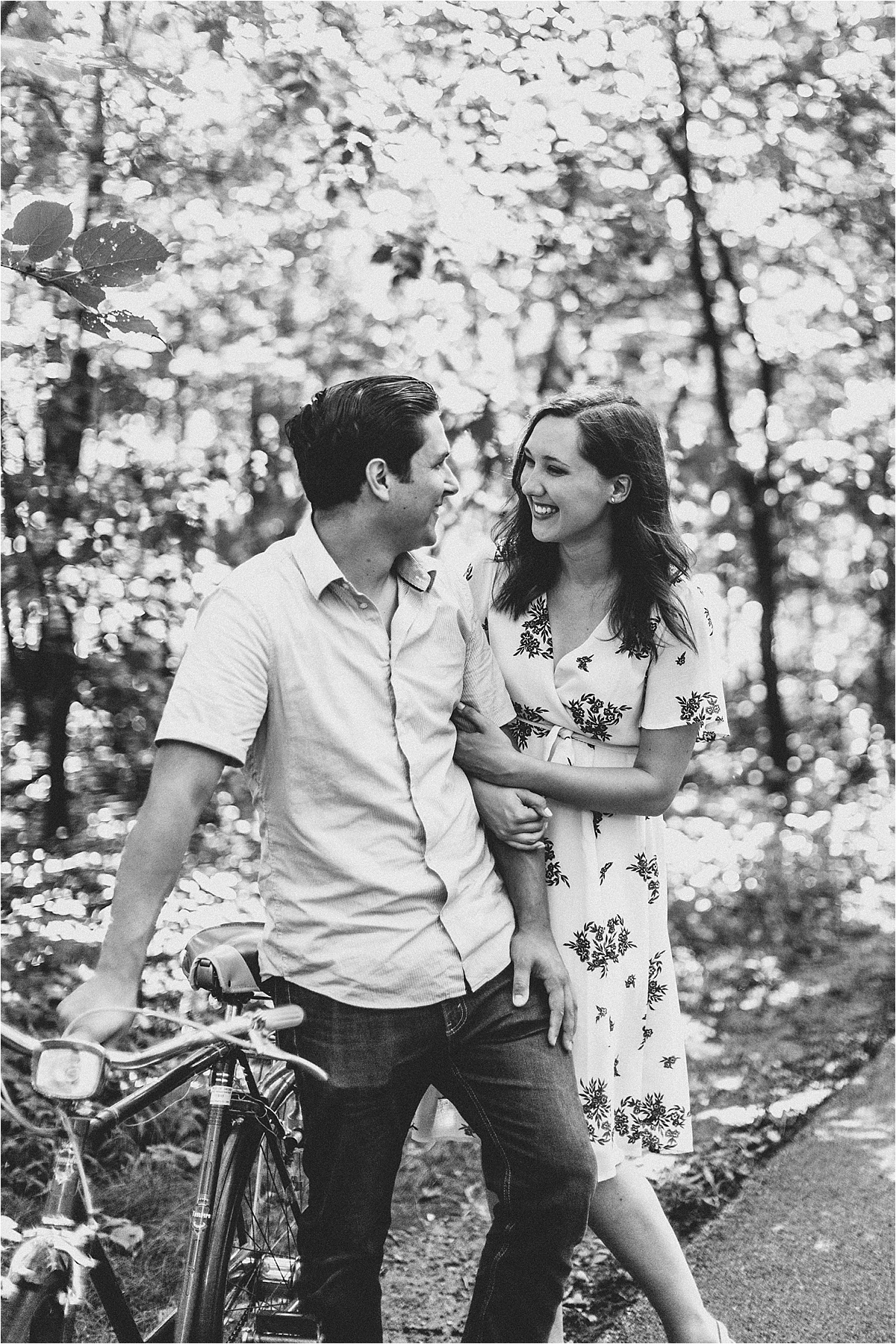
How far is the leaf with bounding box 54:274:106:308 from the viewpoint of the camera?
2.17 metres

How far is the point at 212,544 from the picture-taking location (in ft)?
16.3

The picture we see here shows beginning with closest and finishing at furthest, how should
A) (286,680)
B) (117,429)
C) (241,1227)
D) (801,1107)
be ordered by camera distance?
(286,680) < (241,1227) < (801,1107) < (117,429)

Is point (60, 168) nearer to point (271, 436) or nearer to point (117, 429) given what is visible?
point (117, 429)

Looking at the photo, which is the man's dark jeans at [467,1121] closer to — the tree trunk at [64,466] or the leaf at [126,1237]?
the leaf at [126,1237]

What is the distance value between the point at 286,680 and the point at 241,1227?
1111 mm

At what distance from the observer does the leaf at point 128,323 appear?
7.23 feet

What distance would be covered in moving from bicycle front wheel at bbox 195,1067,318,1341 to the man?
140mm

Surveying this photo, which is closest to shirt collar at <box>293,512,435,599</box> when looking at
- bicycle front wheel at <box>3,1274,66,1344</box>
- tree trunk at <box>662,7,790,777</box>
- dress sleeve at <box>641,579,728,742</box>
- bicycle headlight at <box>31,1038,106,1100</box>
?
dress sleeve at <box>641,579,728,742</box>

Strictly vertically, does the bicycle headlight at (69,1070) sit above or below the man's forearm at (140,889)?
below

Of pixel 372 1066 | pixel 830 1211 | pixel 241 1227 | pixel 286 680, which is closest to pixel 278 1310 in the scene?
pixel 241 1227

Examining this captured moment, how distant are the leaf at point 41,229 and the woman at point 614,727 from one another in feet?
3.13

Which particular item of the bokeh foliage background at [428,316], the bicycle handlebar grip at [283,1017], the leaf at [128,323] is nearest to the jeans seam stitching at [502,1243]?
the bicycle handlebar grip at [283,1017]

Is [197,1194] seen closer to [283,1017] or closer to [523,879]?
[283,1017]

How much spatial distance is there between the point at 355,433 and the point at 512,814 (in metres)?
0.75
